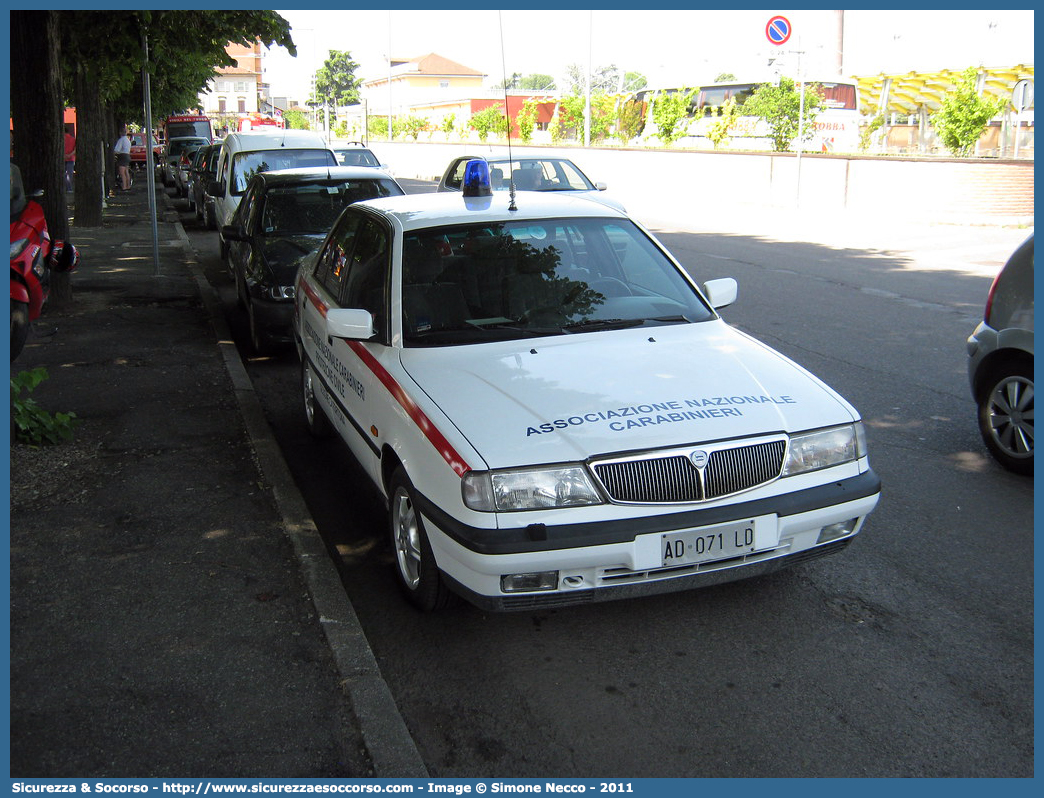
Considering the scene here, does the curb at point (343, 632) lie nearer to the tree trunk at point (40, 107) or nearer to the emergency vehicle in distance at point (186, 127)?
the tree trunk at point (40, 107)

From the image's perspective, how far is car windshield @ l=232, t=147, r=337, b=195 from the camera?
615 inches

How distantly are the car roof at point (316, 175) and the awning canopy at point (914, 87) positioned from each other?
33.4 metres

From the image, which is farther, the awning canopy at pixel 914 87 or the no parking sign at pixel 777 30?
the awning canopy at pixel 914 87

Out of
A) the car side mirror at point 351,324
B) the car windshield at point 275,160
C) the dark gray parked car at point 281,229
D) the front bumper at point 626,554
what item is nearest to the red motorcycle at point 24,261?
the dark gray parked car at point 281,229

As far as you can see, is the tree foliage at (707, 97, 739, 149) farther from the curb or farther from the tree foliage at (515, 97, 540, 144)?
the curb

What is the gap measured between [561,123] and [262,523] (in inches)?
1842

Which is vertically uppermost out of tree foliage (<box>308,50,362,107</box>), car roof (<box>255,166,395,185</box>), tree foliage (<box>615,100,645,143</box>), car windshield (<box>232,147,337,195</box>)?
tree foliage (<box>308,50,362,107</box>)

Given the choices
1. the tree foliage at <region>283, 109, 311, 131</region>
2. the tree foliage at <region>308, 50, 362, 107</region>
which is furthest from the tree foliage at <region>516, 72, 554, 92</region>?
the tree foliage at <region>283, 109, 311, 131</region>

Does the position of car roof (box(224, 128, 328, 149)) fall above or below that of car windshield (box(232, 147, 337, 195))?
above

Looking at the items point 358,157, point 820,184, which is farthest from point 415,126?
point 358,157

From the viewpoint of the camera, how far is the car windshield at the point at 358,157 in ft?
63.3

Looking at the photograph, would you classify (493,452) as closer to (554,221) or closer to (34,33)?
(554,221)

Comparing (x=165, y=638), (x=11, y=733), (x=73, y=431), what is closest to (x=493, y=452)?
(x=165, y=638)

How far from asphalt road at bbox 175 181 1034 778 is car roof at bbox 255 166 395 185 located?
462cm
